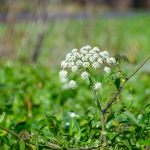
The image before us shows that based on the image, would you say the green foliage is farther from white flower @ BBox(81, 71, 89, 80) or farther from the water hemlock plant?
white flower @ BBox(81, 71, 89, 80)

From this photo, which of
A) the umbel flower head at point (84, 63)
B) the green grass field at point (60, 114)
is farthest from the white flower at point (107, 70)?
the green grass field at point (60, 114)

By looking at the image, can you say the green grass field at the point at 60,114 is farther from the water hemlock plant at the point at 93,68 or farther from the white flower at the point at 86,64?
the white flower at the point at 86,64

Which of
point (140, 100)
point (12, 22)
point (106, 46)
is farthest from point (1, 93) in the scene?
point (106, 46)

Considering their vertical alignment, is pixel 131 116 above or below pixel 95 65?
below

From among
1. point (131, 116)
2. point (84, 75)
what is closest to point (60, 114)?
point (131, 116)

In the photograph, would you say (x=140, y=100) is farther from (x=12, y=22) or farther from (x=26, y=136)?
(x=12, y=22)

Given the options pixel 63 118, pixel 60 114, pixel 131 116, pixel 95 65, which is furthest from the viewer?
pixel 60 114

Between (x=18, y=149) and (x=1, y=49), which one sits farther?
(x=1, y=49)

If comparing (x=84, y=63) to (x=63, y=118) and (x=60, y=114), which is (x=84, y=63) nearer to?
(x=63, y=118)

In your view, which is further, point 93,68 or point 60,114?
point 60,114
